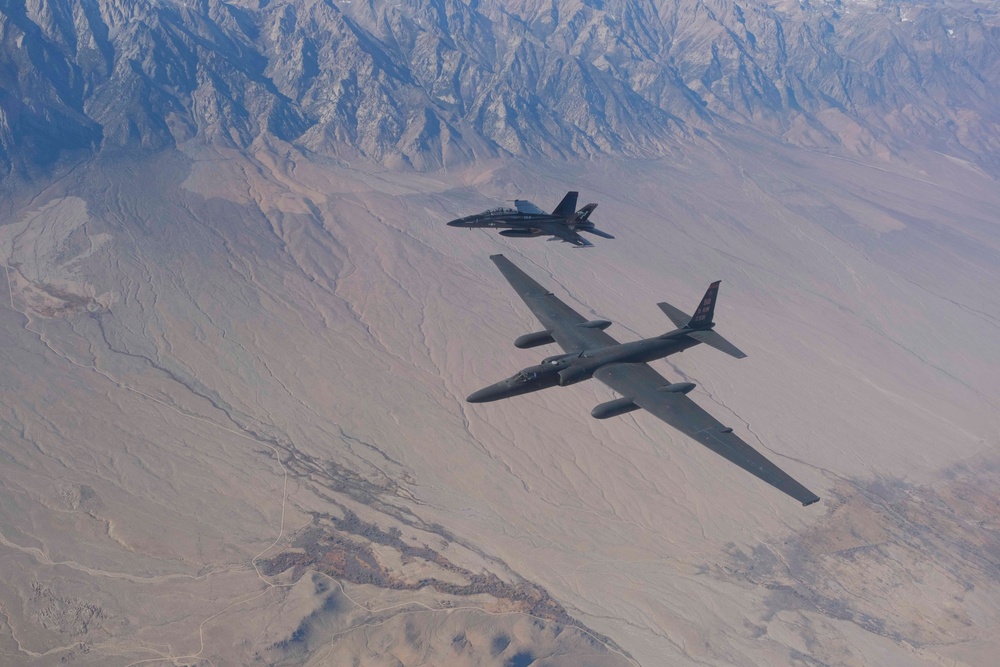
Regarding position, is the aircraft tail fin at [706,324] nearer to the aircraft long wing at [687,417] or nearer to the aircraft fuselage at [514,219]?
the aircraft long wing at [687,417]

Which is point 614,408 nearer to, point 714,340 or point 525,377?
point 525,377

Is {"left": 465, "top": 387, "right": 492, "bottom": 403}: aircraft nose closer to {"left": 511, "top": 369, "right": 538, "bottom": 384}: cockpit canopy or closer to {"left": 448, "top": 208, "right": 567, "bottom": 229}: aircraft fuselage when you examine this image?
{"left": 511, "top": 369, "right": 538, "bottom": 384}: cockpit canopy

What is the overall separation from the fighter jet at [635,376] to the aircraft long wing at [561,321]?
8cm

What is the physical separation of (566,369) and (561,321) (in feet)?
26.8

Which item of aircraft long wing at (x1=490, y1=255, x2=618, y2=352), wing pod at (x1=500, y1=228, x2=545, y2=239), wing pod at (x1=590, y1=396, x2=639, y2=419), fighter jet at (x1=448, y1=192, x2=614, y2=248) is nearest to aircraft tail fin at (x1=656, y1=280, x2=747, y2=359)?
aircraft long wing at (x1=490, y1=255, x2=618, y2=352)

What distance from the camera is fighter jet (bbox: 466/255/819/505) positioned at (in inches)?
1786

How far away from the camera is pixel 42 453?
328 feet

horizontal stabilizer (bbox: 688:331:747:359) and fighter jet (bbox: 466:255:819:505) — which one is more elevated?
horizontal stabilizer (bbox: 688:331:747:359)

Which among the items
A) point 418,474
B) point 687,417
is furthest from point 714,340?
point 418,474

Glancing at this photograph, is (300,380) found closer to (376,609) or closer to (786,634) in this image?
(376,609)

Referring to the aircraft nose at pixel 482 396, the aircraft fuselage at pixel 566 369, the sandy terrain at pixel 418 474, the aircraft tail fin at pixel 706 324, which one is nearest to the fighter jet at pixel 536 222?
the aircraft tail fin at pixel 706 324

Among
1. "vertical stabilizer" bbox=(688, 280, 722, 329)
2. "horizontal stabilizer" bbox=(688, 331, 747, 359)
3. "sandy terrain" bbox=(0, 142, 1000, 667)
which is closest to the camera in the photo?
"horizontal stabilizer" bbox=(688, 331, 747, 359)

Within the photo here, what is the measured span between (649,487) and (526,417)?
24.9m

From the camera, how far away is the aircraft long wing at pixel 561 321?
53781mm
